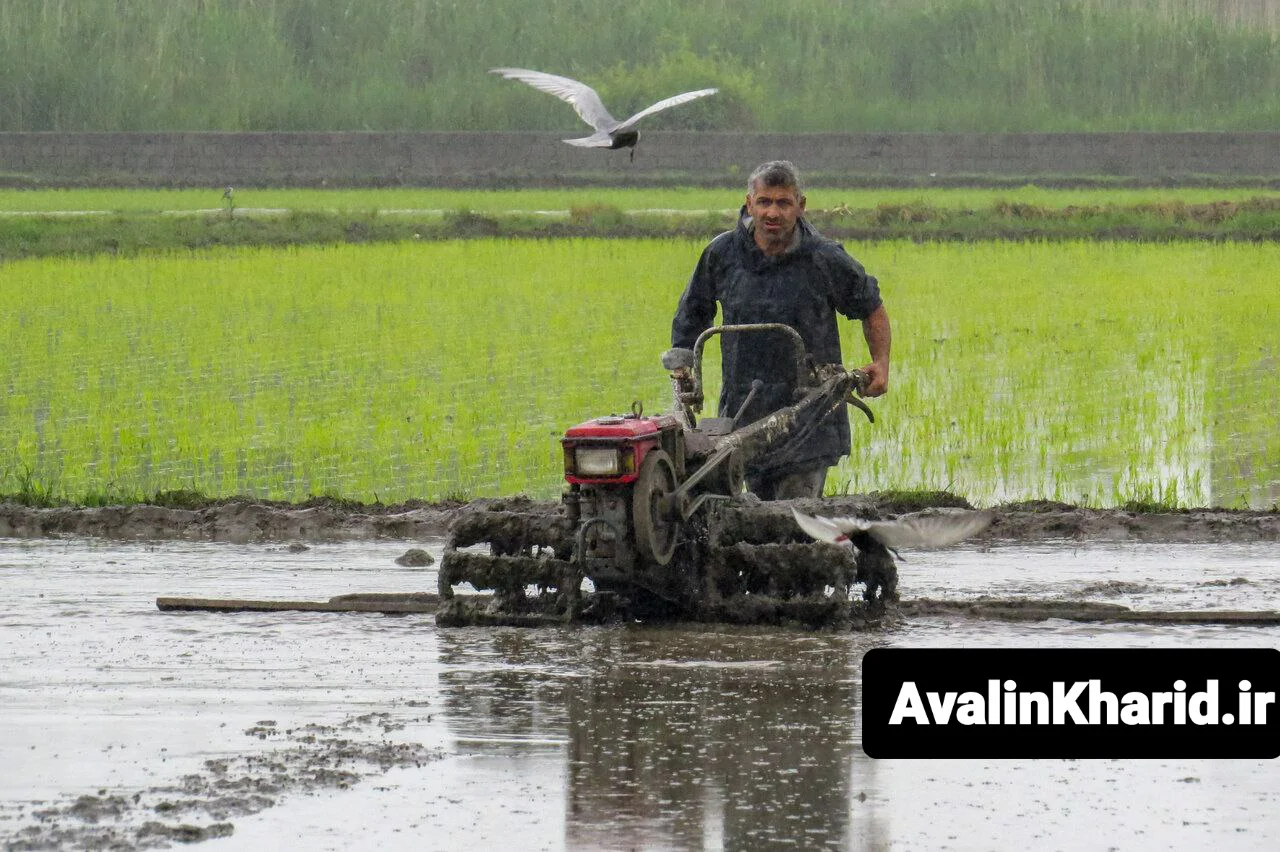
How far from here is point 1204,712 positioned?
16.1 feet

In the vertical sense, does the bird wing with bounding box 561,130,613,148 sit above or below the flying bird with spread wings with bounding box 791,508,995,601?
above

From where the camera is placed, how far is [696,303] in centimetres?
707

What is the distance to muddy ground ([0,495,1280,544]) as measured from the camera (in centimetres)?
892

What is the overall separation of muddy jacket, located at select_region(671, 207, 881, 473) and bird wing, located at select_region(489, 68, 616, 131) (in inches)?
114

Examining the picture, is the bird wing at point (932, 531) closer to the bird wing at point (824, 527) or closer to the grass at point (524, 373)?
the bird wing at point (824, 527)

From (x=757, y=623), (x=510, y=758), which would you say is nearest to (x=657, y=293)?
(x=757, y=623)

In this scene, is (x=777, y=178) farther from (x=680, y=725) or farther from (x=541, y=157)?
(x=541, y=157)

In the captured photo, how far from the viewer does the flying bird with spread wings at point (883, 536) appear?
6.02 m

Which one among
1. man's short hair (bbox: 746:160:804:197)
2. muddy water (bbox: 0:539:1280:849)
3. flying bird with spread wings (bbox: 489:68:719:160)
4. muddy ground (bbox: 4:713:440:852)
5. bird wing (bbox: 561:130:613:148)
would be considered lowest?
muddy water (bbox: 0:539:1280:849)

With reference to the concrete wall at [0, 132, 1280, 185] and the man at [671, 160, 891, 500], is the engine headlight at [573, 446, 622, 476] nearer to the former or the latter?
the man at [671, 160, 891, 500]

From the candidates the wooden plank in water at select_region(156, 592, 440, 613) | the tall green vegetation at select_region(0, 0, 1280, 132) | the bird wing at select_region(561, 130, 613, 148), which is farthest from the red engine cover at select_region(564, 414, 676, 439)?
the tall green vegetation at select_region(0, 0, 1280, 132)

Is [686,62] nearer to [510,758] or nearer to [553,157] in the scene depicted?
[553,157]

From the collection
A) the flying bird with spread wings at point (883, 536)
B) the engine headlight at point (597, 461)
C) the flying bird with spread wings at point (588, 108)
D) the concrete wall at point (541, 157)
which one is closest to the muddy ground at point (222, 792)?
the engine headlight at point (597, 461)

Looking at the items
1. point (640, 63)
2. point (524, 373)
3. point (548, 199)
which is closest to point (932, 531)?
point (524, 373)
